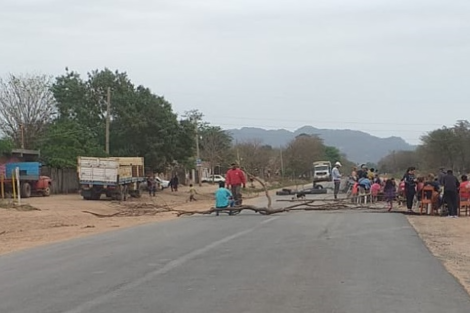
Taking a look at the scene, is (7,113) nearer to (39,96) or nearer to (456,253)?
(39,96)

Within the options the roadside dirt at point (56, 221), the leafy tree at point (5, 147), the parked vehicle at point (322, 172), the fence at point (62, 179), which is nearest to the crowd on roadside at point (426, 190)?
the roadside dirt at point (56, 221)

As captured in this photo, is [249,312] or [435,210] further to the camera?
[435,210]

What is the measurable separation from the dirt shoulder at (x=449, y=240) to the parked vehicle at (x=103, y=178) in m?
20.9

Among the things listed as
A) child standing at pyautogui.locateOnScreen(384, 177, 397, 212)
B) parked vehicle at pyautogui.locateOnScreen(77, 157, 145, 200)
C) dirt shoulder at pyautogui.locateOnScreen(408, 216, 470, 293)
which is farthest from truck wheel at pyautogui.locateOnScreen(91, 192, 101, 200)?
dirt shoulder at pyautogui.locateOnScreen(408, 216, 470, 293)

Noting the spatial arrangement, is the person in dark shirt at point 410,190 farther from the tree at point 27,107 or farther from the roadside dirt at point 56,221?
the tree at point 27,107

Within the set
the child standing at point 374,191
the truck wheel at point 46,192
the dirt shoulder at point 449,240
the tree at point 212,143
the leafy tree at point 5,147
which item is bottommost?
the dirt shoulder at point 449,240

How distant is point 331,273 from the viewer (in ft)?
37.2

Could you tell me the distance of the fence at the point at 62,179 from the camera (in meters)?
50.9

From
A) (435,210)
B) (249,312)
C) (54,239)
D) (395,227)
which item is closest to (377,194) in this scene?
(435,210)

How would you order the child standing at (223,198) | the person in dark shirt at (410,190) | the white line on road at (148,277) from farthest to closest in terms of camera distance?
the person in dark shirt at (410,190), the child standing at (223,198), the white line on road at (148,277)

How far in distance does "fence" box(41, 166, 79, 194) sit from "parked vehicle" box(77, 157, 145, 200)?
29.7 ft

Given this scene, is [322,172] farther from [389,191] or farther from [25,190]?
[389,191]

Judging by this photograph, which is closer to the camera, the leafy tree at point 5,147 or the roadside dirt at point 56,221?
the roadside dirt at point 56,221

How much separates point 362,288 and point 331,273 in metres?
1.34
